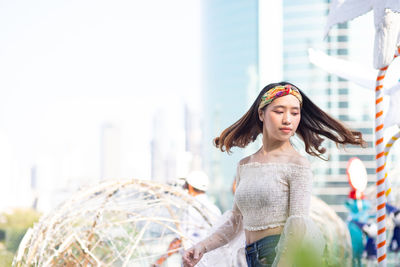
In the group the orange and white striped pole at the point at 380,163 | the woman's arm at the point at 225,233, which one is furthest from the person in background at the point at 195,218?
the woman's arm at the point at 225,233

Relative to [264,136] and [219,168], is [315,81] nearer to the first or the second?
[219,168]

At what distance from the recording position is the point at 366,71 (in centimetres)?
494

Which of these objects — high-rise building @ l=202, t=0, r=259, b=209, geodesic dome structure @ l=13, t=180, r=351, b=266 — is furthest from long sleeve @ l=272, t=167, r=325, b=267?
high-rise building @ l=202, t=0, r=259, b=209

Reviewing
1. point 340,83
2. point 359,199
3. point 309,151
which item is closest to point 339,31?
point 340,83

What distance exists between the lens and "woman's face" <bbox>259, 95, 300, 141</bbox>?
2238 mm

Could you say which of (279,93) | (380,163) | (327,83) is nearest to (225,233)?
(279,93)

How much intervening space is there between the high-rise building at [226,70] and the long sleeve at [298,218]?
283ft

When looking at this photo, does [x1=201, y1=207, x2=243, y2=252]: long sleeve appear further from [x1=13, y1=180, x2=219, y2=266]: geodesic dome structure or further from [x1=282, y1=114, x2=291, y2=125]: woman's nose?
[x1=13, y1=180, x2=219, y2=266]: geodesic dome structure

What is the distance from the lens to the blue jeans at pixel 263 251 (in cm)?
217

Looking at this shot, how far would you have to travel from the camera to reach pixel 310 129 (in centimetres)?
240

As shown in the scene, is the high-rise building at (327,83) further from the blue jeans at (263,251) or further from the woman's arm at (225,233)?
the blue jeans at (263,251)

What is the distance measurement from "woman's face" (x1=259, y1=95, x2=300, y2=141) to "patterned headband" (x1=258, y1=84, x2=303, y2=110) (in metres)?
0.01

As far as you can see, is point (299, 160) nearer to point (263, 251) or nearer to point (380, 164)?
point (263, 251)

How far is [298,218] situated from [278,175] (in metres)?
0.18
